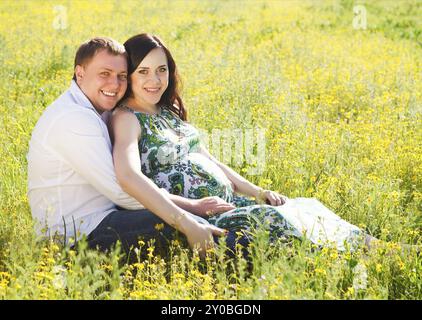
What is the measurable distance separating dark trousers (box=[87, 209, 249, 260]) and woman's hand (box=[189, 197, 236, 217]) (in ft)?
0.50

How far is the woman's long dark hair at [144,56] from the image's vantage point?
135 inches

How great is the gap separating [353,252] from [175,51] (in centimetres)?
582

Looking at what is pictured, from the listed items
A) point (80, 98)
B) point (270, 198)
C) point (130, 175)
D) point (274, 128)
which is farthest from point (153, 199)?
point (274, 128)

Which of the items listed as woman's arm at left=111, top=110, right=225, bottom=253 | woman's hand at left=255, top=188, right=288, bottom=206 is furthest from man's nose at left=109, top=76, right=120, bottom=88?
woman's hand at left=255, top=188, right=288, bottom=206

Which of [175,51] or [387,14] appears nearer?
[175,51]

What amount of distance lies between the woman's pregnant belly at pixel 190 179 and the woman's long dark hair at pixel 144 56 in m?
0.41

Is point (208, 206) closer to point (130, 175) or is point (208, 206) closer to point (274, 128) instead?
point (130, 175)

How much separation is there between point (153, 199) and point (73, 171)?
0.45m

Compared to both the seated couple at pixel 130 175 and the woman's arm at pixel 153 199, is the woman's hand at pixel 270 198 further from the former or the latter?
the woman's arm at pixel 153 199

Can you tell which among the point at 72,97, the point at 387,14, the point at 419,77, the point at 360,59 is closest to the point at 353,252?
the point at 72,97

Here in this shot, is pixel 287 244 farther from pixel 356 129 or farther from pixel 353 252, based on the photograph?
pixel 356 129

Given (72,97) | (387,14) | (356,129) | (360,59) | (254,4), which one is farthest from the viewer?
(254,4)

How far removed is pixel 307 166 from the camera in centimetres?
452

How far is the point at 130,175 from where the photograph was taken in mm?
3107
